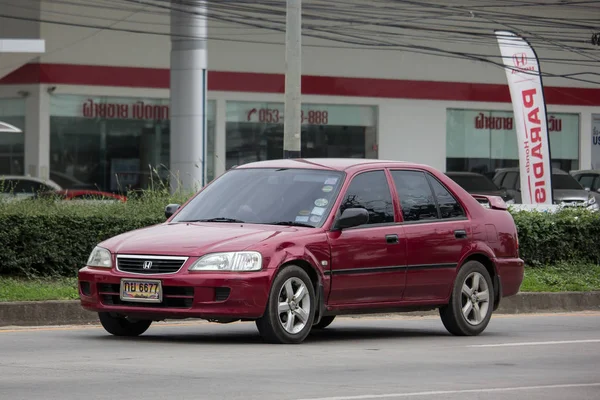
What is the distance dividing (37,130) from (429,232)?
27.3m

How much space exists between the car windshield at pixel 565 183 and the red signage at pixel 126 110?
40.0ft

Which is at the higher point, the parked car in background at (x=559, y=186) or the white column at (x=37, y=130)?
the white column at (x=37, y=130)

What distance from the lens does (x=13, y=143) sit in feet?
126

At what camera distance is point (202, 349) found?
1072cm

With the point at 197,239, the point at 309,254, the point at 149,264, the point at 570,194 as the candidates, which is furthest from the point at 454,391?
the point at 570,194

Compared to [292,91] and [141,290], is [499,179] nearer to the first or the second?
[292,91]

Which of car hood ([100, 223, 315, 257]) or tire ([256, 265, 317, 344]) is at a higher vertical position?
car hood ([100, 223, 315, 257])

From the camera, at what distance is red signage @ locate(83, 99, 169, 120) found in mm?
39344

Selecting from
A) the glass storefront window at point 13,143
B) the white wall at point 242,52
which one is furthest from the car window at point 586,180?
the glass storefront window at point 13,143

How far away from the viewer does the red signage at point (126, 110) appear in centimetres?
3934

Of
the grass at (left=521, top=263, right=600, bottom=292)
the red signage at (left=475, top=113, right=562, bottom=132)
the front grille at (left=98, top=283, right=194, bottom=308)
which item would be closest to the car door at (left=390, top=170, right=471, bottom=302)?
the front grille at (left=98, top=283, right=194, bottom=308)

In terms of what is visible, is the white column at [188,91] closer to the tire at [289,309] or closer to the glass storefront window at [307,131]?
the glass storefront window at [307,131]

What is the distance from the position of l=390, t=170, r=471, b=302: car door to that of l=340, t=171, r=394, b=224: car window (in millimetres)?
154

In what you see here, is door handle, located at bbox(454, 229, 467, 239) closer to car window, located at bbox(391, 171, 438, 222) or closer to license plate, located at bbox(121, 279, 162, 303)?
car window, located at bbox(391, 171, 438, 222)
